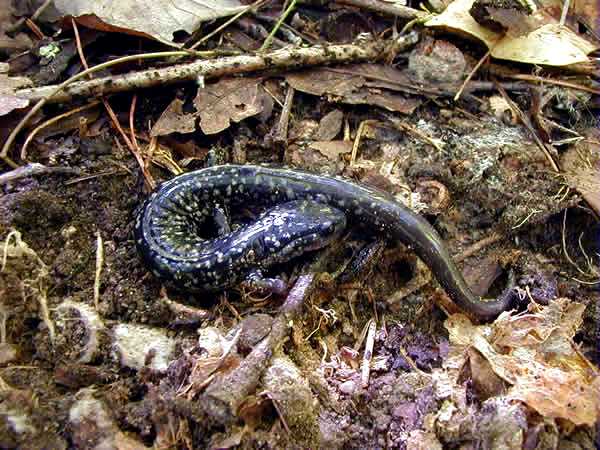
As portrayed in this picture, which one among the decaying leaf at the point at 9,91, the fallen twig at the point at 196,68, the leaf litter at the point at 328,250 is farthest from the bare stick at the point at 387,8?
the decaying leaf at the point at 9,91

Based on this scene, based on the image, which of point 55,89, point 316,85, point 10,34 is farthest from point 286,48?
point 10,34

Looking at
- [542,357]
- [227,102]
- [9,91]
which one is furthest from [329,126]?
[9,91]

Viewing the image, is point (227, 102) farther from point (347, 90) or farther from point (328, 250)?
point (328, 250)

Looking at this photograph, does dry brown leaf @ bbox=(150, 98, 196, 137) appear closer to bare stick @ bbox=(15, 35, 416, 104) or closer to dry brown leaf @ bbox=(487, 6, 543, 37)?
bare stick @ bbox=(15, 35, 416, 104)

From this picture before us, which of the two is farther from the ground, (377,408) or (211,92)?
(211,92)

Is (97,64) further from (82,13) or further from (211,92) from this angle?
(211,92)

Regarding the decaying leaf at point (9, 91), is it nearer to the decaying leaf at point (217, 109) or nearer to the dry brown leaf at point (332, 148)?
the decaying leaf at point (217, 109)

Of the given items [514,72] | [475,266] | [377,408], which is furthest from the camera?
[514,72]
